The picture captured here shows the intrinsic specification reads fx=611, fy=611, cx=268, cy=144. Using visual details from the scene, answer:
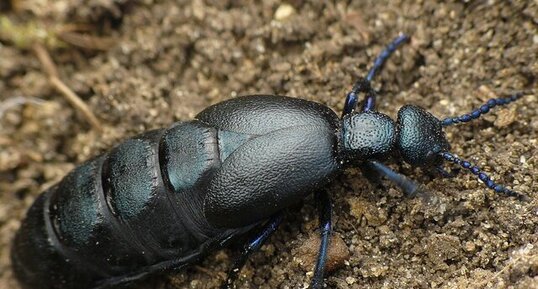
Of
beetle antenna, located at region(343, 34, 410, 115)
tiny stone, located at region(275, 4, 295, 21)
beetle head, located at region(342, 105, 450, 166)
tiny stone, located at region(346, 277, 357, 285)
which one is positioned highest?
tiny stone, located at region(275, 4, 295, 21)

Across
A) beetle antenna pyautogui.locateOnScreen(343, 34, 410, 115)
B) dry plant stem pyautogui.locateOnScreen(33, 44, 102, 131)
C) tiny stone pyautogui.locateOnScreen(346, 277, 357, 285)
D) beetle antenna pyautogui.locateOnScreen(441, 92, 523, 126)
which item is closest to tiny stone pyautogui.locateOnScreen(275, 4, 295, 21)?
beetle antenna pyautogui.locateOnScreen(343, 34, 410, 115)

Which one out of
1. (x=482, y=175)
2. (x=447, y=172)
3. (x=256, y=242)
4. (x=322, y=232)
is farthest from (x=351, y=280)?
(x=482, y=175)

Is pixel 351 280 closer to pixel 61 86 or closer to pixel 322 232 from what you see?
pixel 322 232

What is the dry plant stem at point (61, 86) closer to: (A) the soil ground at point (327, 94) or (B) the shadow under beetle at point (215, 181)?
(A) the soil ground at point (327, 94)

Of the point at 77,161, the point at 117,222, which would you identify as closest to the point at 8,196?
the point at 77,161

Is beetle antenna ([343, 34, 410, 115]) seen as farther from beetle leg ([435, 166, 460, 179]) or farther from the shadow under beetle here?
beetle leg ([435, 166, 460, 179])

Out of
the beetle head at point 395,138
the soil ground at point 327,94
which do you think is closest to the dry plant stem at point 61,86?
the soil ground at point 327,94
